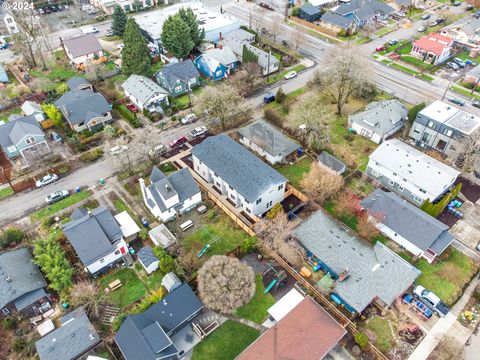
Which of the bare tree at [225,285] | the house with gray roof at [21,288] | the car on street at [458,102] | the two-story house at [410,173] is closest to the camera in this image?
the bare tree at [225,285]

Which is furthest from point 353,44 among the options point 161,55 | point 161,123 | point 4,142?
point 4,142

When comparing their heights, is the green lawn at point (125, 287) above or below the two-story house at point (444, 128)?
below

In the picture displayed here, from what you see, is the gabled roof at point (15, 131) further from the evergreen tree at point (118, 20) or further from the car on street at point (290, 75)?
the car on street at point (290, 75)

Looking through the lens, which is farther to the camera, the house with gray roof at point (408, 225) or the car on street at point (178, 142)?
the car on street at point (178, 142)

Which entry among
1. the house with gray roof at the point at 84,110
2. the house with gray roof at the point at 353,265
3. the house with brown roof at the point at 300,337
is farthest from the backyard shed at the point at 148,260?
the house with gray roof at the point at 84,110

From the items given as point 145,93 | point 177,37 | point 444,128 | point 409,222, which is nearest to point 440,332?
point 409,222

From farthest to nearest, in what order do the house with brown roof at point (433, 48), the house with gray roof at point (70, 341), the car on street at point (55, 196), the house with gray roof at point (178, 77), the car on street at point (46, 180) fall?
1. the house with brown roof at point (433, 48)
2. the house with gray roof at point (178, 77)
3. the car on street at point (46, 180)
4. the car on street at point (55, 196)
5. the house with gray roof at point (70, 341)

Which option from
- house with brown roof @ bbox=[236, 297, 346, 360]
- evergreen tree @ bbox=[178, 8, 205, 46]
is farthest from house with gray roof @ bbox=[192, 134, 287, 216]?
evergreen tree @ bbox=[178, 8, 205, 46]

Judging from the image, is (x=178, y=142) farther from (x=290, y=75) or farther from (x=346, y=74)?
(x=290, y=75)
